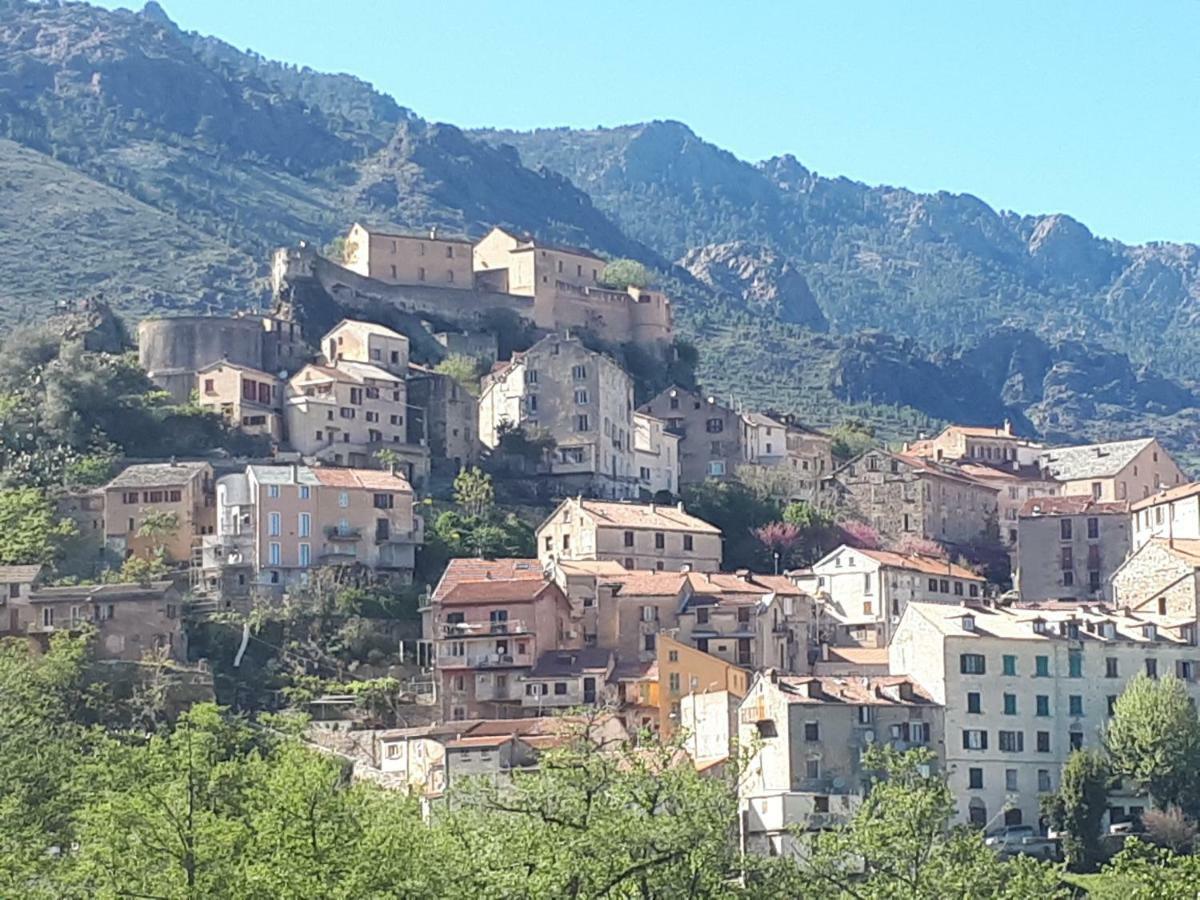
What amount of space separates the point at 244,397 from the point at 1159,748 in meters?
48.9

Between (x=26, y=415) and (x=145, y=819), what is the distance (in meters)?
59.1

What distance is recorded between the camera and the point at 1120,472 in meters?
129

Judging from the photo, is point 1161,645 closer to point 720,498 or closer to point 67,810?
point 720,498

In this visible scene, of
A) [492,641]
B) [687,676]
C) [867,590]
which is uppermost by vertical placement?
[867,590]

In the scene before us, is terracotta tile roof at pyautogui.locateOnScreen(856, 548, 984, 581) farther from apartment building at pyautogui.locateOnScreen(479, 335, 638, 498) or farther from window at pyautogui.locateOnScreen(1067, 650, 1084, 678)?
window at pyautogui.locateOnScreen(1067, 650, 1084, 678)

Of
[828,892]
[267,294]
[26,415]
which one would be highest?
[267,294]

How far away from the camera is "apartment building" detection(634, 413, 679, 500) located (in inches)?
4906

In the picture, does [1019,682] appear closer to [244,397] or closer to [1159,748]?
[1159,748]

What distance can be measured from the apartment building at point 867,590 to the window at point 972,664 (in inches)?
613

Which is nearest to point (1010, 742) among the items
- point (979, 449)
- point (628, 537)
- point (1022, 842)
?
point (1022, 842)

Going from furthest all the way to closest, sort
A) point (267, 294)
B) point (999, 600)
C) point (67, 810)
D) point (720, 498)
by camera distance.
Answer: point (267, 294), point (720, 498), point (999, 600), point (67, 810)

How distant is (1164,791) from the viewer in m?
85.9

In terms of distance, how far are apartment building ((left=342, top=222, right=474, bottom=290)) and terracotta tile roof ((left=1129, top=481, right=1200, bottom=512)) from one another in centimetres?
4277

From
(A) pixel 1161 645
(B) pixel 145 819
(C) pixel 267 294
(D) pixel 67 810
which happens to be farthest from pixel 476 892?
(C) pixel 267 294
